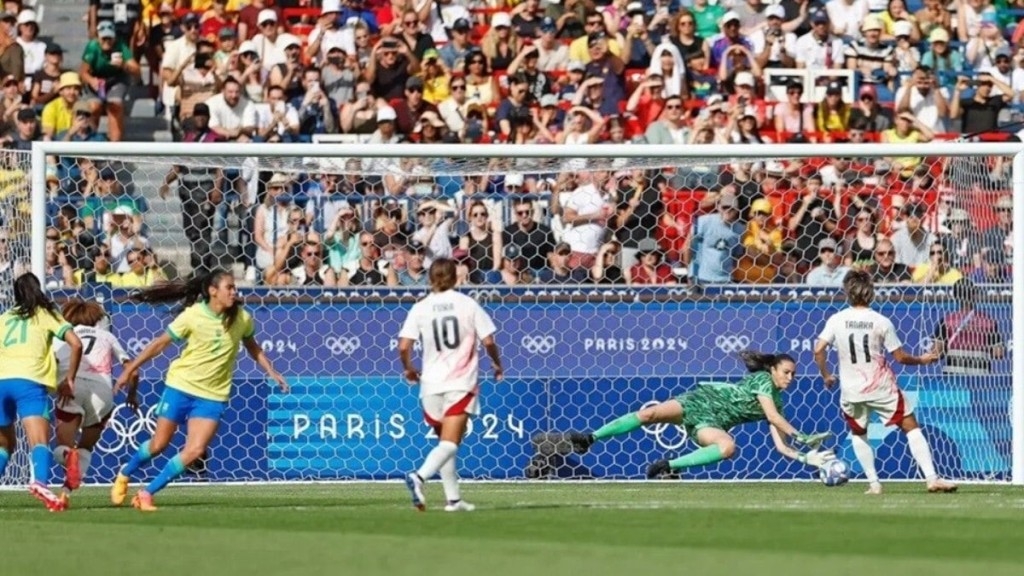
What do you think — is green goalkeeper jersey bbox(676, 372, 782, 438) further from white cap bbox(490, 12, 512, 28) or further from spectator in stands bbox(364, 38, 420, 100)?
white cap bbox(490, 12, 512, 28)

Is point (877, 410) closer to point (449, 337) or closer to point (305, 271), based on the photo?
point (449, 337)

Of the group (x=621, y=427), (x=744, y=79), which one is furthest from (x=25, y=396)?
(x=744, y=79)

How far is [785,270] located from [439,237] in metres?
3.14

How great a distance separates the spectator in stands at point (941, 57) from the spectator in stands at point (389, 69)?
244 inches

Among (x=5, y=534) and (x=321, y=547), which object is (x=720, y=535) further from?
(x=5, y=534)

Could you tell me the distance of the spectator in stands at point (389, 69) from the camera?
24484 millimetres

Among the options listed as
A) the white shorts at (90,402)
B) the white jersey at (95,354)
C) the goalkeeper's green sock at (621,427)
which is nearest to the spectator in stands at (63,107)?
the white jersey at (95,354)

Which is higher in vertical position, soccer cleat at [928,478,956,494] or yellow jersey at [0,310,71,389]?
yellow jersey at [0,310,71,389]

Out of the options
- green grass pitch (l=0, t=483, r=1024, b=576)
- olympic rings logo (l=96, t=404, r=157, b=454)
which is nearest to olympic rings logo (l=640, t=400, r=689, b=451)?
green grass pitch (l=0, t=483, r=1024, b=576)

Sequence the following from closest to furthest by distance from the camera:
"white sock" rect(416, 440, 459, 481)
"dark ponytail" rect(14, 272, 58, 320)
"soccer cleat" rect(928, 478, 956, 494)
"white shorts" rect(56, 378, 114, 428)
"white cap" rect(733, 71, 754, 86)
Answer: "white sock" rect(416, 440, 459, 481)
"dark ponytail" rect(14, 272, 58, 320)
"soccer cleat" rect(928, 478, 956, 494)
"white shorts" rect(56, 378, 114, 428)
"white cap" rect(733, 71, 754, 86)

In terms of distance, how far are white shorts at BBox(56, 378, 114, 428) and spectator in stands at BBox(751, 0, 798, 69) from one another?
36.0 ft

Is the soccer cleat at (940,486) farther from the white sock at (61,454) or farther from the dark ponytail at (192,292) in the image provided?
the white sock at (61,454)

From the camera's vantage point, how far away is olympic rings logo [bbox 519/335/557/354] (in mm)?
19266

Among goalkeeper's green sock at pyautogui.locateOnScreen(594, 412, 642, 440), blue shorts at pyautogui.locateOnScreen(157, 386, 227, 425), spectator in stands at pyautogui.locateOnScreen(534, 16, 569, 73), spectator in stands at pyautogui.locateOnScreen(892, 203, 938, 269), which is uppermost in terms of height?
spectator in stands at pyautogui.locateOnScreen(534, 16, 569, 73)
